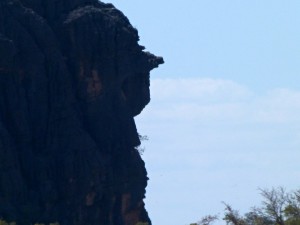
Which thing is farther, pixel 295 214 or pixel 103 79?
pixel 103 79

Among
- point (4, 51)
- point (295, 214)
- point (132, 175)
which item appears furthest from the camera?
point (132, 175)

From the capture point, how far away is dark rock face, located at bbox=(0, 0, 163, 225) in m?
94.6

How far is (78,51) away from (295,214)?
31.5 m

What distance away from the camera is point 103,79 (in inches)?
3930

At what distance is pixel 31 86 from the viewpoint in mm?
97312

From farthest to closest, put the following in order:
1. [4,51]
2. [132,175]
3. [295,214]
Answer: [132,175], [4,51], [295,214]

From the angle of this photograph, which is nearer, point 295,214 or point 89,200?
point 295,214

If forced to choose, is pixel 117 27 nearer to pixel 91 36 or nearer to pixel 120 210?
pixel 91 36

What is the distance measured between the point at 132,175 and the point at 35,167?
783cm

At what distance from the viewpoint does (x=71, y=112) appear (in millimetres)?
98562

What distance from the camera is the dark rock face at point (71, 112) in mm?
94562

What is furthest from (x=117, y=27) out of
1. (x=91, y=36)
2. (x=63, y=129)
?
(x=63, y=129)

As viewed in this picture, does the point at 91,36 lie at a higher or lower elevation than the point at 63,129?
→ higher

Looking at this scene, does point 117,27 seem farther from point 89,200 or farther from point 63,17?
point 89,200
